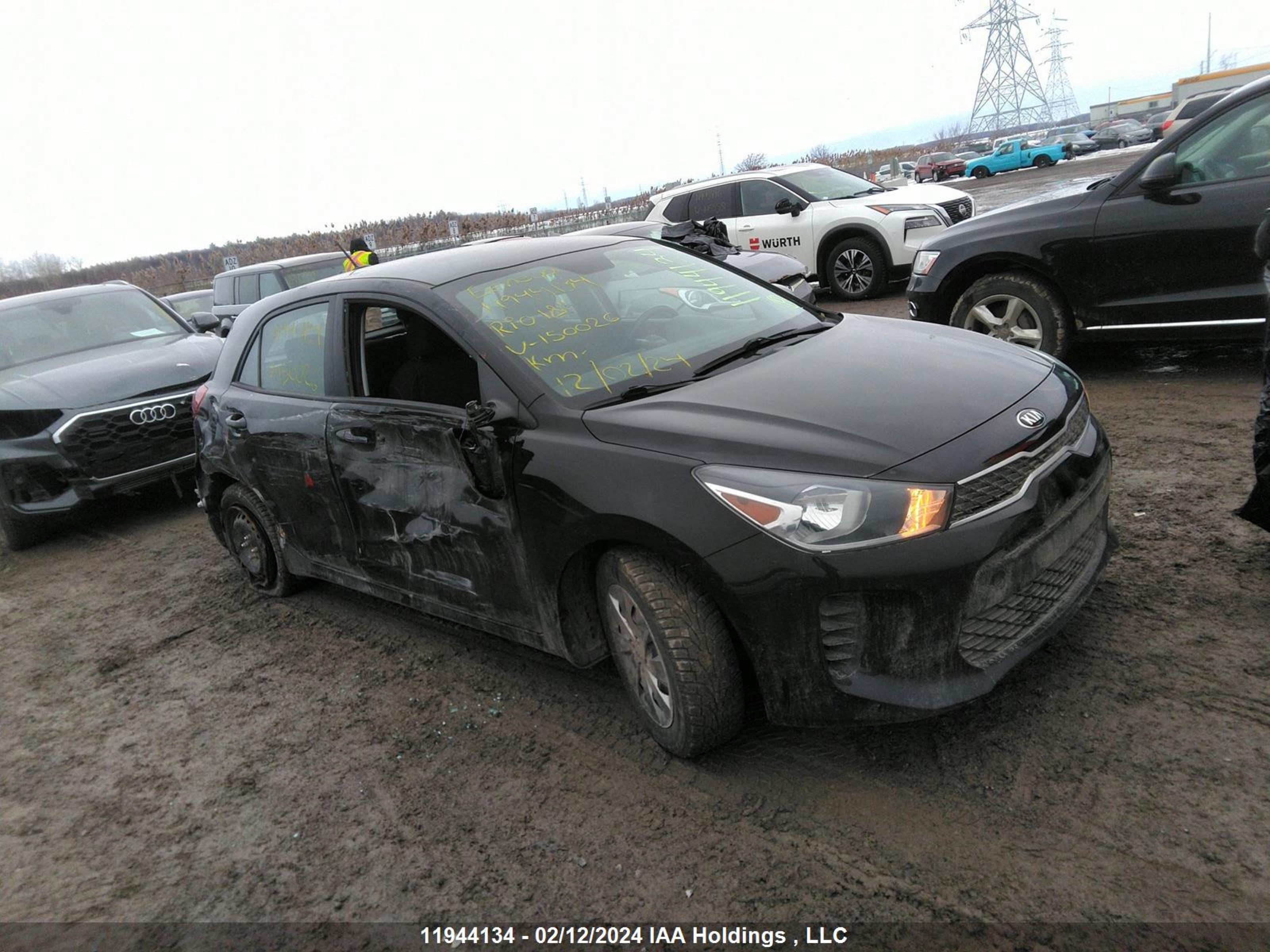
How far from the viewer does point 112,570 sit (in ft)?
20.4

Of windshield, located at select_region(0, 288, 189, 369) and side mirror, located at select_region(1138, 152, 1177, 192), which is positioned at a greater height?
windshield, located at select_region(0, 288, 189, 369)

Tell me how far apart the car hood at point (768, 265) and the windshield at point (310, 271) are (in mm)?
6608

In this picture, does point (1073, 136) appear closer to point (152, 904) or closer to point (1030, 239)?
point (1030, 239)

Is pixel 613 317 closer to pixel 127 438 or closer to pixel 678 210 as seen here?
pixel 127 438

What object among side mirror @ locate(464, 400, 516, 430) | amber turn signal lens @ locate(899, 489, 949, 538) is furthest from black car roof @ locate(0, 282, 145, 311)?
amber turn signal lens @ locate(899, 489, 949, 538)

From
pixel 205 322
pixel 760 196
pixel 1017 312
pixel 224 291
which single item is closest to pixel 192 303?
pixel 224 291

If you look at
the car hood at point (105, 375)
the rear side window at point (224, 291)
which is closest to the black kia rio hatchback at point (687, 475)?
the car hood at point (105, 375)

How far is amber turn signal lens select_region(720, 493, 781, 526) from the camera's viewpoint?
2600 millimetres

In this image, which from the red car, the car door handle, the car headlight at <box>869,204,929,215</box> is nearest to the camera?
the car door handle

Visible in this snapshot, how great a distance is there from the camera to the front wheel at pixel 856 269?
11.0 meters

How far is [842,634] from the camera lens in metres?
2.59

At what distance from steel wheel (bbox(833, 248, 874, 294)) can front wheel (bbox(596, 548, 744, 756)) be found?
29.7ft

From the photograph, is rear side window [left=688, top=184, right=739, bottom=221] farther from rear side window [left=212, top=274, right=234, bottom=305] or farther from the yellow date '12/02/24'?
the yellow date '12/02/24'

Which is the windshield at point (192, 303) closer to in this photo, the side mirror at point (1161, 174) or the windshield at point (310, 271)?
the windshield at point (310, 271)
